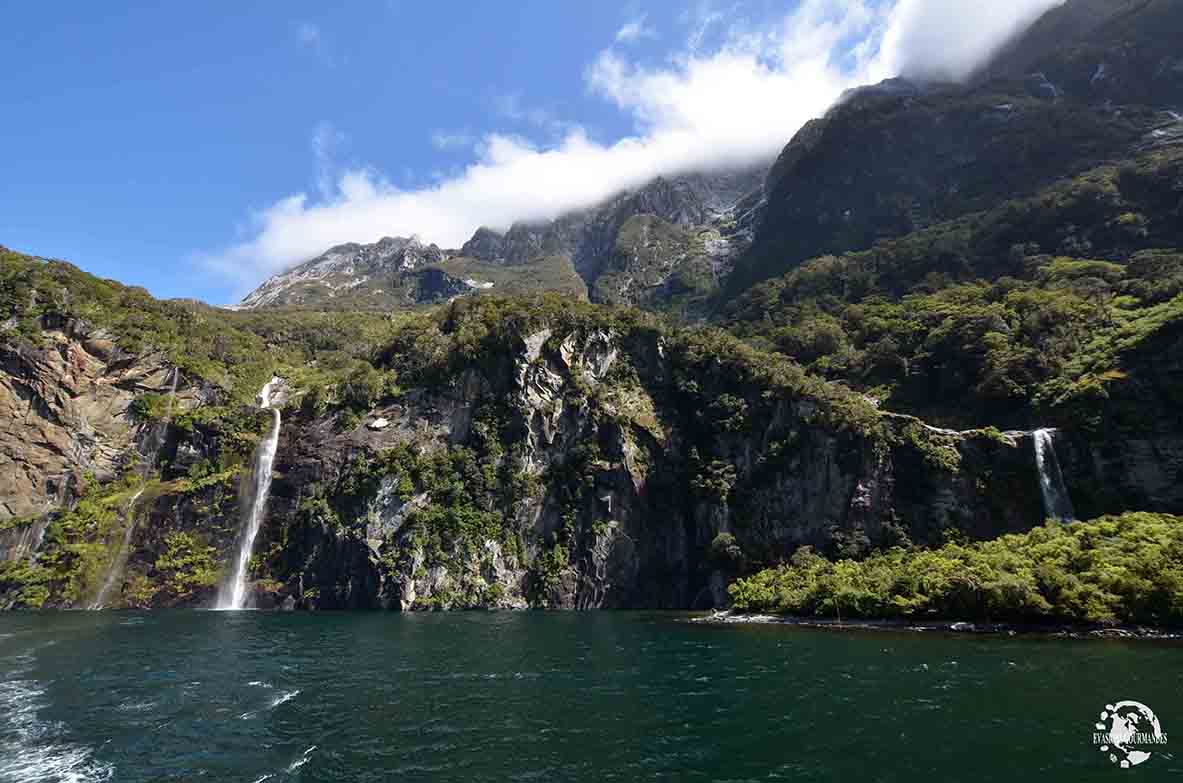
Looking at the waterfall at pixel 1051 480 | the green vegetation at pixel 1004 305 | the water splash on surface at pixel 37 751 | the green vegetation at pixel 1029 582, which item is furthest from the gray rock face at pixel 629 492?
the water splash on surface at pixel 37 751

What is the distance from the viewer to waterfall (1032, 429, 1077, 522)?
78.8 m

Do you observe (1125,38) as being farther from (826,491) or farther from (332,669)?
(332,669)

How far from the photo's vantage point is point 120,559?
3469 inches

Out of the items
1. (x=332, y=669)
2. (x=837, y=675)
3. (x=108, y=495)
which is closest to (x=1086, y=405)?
(x=837, y=675)

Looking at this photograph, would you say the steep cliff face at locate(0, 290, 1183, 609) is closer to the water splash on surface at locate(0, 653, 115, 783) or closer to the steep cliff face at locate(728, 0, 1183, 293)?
the water splash on surface at locate(0, 653, 115, 783)

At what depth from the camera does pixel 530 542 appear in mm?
95812

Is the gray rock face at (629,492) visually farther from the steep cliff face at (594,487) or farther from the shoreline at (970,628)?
the shoreline at (970,628)

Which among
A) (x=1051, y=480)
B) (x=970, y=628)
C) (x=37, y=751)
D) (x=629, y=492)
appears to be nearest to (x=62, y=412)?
(x=629, y=492)

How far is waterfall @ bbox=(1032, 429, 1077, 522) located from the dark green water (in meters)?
39.2

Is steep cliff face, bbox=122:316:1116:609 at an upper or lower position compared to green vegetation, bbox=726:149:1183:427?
lower

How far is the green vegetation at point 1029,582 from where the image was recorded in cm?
5012

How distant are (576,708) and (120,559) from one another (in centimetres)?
8303

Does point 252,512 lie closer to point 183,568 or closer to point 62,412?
point 183,568

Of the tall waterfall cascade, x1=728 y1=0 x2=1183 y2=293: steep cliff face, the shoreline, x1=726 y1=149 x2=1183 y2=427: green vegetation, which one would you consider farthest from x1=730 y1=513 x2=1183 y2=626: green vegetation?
x1=728 y1=0 x2=1183 y2=293: steep cliff face
